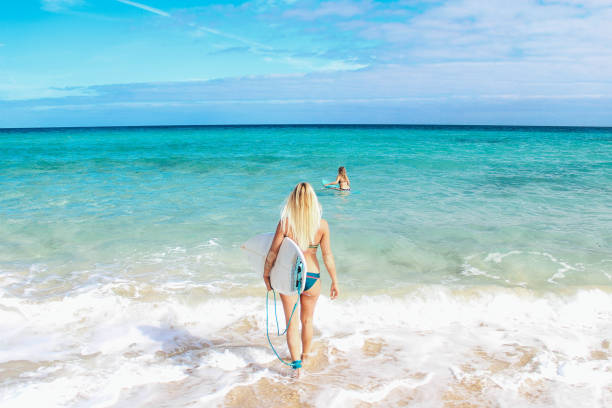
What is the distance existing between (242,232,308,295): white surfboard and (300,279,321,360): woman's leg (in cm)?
23

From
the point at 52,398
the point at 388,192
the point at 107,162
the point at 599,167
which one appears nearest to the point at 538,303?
the point at 52,398

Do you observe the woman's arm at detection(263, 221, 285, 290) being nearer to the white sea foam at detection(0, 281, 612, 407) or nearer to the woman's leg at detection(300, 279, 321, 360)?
the woman's leg at detection(300, 279, 321, 360)

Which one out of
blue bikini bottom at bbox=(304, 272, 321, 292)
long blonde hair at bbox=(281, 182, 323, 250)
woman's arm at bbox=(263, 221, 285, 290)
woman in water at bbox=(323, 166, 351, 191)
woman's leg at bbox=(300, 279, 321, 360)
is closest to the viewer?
long blonde hair at bbox=(281, 182, 323, 250)

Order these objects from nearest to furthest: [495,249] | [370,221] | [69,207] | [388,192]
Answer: [495,249]
[370,221]
[69,207]
[388,192]

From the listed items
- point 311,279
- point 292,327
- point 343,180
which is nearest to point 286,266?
point 311,279

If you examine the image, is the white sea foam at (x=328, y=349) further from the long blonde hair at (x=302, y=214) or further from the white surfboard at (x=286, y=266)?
the long blonde hair at (x=302, y=214)

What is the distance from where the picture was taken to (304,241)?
12.1ft

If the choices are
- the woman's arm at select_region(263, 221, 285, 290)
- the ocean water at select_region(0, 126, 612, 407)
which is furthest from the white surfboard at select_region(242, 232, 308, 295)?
the ocean water at select_region(0, 126, 612, 407)

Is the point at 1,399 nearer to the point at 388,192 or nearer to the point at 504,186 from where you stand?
the point at 388,192

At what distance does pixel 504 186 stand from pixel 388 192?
4.57 meters

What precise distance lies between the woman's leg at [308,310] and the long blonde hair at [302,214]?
1.60 feet

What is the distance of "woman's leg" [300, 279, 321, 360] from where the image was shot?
12.8 ft

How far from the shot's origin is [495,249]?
8156 mm

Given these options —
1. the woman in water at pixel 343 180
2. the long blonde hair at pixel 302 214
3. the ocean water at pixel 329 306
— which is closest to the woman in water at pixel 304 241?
the long blonde hair at pixel 302 214
